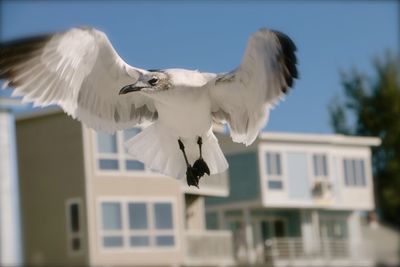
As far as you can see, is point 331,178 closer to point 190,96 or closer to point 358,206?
point 358,206

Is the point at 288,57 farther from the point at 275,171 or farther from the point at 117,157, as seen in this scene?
the point at 275,171

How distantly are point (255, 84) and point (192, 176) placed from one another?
0.72 metres

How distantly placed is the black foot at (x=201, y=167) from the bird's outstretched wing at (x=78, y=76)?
0.56 m

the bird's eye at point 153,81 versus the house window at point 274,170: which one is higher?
the house window at point 274,170

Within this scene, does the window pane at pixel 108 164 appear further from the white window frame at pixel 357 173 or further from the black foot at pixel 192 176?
the black foot at pixel 192 176

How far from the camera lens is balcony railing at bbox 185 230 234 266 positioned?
30.4 m

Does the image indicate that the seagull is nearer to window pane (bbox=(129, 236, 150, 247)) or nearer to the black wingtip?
the black wingtip

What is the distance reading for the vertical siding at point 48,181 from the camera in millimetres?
28047

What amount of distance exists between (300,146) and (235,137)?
104ft

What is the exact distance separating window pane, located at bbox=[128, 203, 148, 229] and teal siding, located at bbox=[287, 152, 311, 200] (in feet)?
31.1

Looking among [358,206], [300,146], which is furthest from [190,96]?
[358,206]

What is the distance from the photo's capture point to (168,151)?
21.9ft

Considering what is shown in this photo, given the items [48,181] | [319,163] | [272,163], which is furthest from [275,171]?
[48,181]

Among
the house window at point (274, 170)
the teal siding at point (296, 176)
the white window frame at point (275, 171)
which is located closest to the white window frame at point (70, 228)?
the white window frame at point (275, 171)
